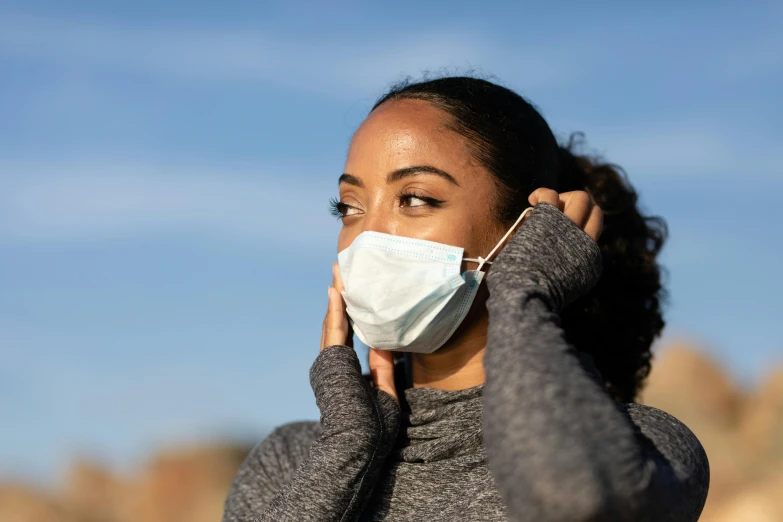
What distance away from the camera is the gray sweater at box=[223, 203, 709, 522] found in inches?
77.3

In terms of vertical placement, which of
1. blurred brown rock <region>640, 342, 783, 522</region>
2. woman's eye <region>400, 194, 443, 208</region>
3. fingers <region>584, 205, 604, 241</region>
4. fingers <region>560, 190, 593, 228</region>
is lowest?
blurred brown rock <region>640, 342, 783, 522</region>

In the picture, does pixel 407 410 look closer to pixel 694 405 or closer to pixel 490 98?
pixel 490 98

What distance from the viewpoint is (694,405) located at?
33.0 ft

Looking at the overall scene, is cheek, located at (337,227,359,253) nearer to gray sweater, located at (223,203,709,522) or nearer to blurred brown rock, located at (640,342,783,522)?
gray sweater, located at (223,203,709,522)

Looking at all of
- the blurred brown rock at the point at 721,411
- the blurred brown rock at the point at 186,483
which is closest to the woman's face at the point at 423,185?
the blurred brown rock at the point at 721,411

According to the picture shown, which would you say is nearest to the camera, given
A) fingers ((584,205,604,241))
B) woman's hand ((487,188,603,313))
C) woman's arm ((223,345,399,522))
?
woman's hand ((487,188,603,313))

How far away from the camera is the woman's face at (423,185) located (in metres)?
2.83

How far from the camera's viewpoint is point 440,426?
114 inches

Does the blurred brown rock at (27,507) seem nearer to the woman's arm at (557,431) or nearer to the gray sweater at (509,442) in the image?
the gray sweater at (509,442)

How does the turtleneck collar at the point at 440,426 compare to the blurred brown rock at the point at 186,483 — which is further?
the blurred brown rock at the point at 186,483

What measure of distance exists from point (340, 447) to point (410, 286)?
54cm

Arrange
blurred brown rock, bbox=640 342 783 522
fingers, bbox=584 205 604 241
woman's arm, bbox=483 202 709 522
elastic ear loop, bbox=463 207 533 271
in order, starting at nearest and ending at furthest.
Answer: woman's arm, bbox=483 202 709 522
fingers, bbox=584 205 604 241
elastic ear loop, bbox=463 207 533 271
blurred brown rock, bbox=640 342 783 522

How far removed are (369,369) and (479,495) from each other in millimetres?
727

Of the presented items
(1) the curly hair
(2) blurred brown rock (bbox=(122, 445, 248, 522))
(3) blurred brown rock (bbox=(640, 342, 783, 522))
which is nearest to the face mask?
→ (1) the curly hair
